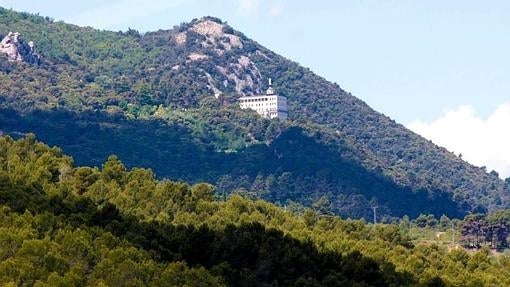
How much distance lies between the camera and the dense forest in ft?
204

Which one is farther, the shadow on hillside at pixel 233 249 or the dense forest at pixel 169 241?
the shadow on hillside at pixel 233 249

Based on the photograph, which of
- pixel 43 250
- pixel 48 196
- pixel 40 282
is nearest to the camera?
pixel 40 282

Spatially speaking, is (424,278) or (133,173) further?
(133,173)

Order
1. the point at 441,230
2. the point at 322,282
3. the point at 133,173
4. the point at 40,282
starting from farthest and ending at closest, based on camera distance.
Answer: the point at 441,230 < the point at 133,173 < the point at 322,282 < the point at 40,282

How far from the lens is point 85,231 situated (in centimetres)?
7006

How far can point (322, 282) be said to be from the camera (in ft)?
252

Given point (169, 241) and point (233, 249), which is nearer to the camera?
point (233, 249)

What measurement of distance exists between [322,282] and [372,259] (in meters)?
10.3

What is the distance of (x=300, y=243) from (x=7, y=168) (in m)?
22.2

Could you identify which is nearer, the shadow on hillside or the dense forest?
the dense forest

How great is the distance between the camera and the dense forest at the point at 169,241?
62.2 metres

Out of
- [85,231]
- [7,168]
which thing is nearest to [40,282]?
[85,231]

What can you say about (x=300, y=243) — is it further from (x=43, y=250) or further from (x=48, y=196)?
(x=43, y=250)

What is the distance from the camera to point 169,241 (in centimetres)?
8100
